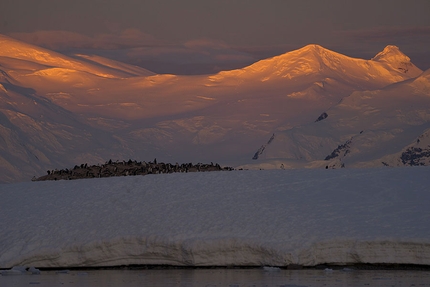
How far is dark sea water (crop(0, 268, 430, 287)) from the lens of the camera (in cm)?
1894

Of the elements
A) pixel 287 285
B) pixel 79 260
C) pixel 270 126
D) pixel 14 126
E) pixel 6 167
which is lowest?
pixel 287 285

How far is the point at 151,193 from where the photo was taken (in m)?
25.9

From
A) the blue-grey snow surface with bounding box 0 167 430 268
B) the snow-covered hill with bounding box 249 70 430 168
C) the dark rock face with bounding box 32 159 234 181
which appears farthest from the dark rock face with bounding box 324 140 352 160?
the blue-grey snow surface with bounding box 0 167 430 268

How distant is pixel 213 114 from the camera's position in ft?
407

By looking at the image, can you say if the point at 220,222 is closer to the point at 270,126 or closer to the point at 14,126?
the point at 14,126

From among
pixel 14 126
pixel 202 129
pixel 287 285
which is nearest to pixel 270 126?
pixel 202 129

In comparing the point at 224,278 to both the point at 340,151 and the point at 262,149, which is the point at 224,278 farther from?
the point at 340,151


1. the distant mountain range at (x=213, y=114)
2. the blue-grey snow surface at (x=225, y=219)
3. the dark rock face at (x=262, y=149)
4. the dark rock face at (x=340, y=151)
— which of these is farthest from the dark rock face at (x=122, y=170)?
the dark rock face at (x=340, y=151)

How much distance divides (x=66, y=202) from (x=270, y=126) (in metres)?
100

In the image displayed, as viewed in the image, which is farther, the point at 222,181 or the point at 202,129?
the point at 202,129

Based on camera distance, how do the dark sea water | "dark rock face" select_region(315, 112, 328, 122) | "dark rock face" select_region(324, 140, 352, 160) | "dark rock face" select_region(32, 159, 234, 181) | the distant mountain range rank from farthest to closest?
1. "dark rock face" select_region(315, 112, 328, 122)
2. "dark rock face" select_region(324, 140, 352, 160)
3. the distant mountain range
4. "dark rock face" select_region(32, 159, 234, 181)
5. the dark sea water

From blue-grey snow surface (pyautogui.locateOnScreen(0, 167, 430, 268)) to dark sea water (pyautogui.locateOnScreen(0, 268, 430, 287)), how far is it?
561 millimetres

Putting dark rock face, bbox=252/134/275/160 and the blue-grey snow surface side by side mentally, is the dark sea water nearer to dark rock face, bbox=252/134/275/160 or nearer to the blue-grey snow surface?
the blue-grey snow surface

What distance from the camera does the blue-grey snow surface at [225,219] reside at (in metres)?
21.5
